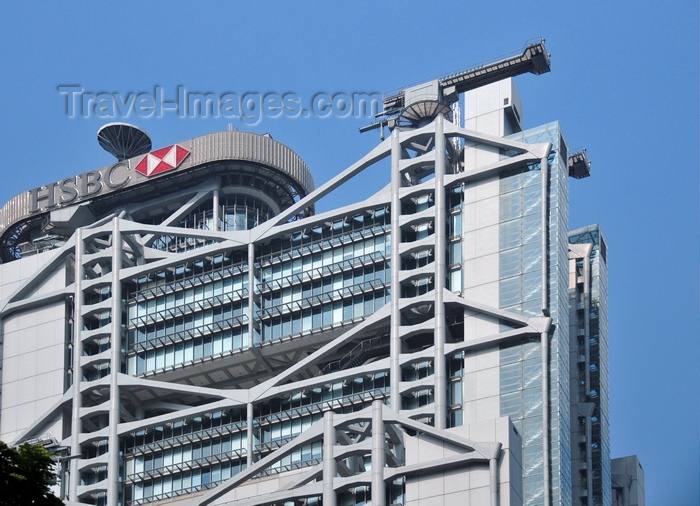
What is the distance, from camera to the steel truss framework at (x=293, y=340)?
138513mm

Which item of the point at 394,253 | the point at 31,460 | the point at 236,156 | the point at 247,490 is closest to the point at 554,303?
the point at 394,253

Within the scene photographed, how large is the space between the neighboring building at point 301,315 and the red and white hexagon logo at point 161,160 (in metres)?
0.22

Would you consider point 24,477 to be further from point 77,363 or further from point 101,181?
point 101,181

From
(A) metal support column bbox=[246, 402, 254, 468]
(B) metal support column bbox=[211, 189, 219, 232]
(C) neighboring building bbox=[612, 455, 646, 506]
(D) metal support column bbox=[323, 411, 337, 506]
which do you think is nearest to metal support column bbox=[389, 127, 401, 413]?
(D) metal support column bbox=[323, 411, 337, 506]

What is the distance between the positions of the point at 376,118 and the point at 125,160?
2632 cm

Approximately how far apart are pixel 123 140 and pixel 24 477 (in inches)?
4465

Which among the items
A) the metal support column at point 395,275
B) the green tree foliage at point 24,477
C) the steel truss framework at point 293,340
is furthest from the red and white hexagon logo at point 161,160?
the green tree foliage at point 24,477

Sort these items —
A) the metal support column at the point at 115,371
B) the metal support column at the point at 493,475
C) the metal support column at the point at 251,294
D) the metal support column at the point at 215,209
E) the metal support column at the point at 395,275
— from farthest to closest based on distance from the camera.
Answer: the metal support column at the point at 215,209 < the metal support column at the point at 115,371 < the metal support column at the point at 251,294 < the metal support column at the point at 395,275 < the metal support column at the point at 493,475

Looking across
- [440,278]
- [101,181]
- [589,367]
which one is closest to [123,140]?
[101,181]

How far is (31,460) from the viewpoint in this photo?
69312mm

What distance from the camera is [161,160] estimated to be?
17325 centimetres

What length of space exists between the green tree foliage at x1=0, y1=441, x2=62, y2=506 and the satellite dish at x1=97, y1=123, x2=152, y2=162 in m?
110

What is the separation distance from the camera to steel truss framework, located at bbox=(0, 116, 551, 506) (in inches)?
5453

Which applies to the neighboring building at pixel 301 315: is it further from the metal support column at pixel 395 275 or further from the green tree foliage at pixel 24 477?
the green tree foliage at pixel 24 477
